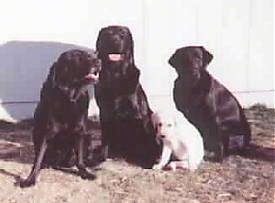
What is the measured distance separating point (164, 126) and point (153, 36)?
1.54 meters

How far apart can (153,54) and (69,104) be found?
1.78 m

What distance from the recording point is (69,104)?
13.9 ft

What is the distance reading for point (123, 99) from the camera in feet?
15.1

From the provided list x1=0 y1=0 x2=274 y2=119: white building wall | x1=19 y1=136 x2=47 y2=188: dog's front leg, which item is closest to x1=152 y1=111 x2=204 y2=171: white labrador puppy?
x1=19 y1=136 x2=47 y2=188: dog's front leg

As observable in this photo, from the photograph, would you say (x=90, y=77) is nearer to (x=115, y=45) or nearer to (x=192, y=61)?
(x=115, y=45)

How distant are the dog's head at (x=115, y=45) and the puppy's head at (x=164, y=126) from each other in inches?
16.4

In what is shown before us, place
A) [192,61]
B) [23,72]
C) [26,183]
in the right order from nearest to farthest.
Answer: [26,183]
[192,61]
[23,72]

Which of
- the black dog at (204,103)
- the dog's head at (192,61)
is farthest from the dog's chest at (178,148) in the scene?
the dog's head at (192,61)

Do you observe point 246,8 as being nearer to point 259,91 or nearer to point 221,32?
point 221,32

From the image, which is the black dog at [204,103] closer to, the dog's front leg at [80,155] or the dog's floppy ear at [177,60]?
the dog's floppy ear at [177,60]

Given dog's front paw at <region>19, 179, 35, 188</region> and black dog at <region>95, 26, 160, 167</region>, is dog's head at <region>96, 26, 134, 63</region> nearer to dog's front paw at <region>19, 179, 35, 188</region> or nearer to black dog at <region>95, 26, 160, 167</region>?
black dog at <region>95, 26, 160, 167</region>

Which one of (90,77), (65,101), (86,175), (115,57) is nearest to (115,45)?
(115,57)

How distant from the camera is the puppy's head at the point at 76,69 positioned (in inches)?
166

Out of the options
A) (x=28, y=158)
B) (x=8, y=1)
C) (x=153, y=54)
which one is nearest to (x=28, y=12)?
(x=8, y=1)
